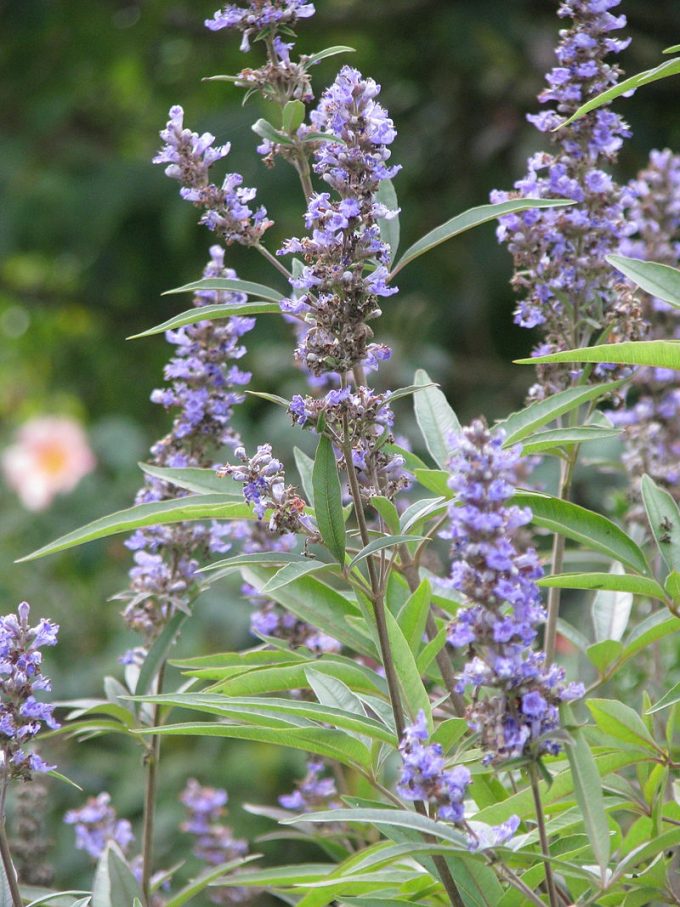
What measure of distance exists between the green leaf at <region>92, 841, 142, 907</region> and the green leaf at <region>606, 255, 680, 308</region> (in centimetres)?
95

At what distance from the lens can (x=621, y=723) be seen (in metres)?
1.28

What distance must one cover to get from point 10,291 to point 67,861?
314 cm

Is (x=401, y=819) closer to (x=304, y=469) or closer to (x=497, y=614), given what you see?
(x=497, y=614)

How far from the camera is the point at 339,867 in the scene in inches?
55.8

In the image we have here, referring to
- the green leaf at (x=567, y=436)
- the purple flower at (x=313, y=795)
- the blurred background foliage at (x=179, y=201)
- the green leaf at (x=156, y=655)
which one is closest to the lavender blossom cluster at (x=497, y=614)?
the green leaf at (x=567, y=436)

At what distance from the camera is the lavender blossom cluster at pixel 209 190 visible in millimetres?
1461

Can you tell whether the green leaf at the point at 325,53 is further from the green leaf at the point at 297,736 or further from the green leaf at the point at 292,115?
the green leaf at the point at 297,736

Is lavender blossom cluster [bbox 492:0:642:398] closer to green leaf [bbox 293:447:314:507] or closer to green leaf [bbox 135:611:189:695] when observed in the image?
green leaf [bbox 293:447:314:507]

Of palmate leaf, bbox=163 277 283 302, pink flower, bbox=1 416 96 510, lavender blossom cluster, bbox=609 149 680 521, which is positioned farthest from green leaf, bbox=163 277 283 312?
pink flower, bbox=1 416 96 510

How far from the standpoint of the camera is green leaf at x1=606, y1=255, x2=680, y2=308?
1376mm

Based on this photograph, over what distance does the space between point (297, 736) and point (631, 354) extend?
0.54 metres

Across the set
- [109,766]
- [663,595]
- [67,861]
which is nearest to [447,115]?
[109,766]

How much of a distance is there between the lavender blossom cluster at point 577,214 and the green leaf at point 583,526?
10.4 inches

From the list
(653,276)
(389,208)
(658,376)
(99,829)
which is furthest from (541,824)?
(658,376)
